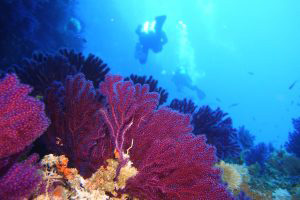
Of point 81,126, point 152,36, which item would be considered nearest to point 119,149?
point 81,126

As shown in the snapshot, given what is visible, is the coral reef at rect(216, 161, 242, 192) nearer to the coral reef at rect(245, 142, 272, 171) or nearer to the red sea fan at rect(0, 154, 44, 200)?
the red sea fan at rect(0, 154, 44, 200)

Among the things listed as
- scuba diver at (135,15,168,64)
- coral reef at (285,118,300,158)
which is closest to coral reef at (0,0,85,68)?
scuba diver at (135,15,168,64)

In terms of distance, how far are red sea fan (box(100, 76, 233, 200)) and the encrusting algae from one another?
11 centimetres

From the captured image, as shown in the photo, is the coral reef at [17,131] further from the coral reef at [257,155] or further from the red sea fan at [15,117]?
the coral reef at [257,155]

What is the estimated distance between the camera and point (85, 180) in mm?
2709

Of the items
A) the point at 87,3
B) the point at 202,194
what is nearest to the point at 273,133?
the point at 87,3

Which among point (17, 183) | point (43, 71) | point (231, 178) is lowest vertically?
point (17, 183)

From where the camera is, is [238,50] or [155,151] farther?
[238,50]

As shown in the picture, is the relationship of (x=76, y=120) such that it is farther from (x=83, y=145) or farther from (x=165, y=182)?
(x=165, y=182)

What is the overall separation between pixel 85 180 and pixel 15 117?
3.81 feet

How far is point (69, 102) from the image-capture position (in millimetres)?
2744

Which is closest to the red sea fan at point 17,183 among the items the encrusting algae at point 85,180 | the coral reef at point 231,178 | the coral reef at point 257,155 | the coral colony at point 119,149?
the coral colony at point 119,149

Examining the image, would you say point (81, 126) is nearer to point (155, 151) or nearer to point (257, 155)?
point (155, 151)

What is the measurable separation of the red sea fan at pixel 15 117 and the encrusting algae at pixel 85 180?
69cm
